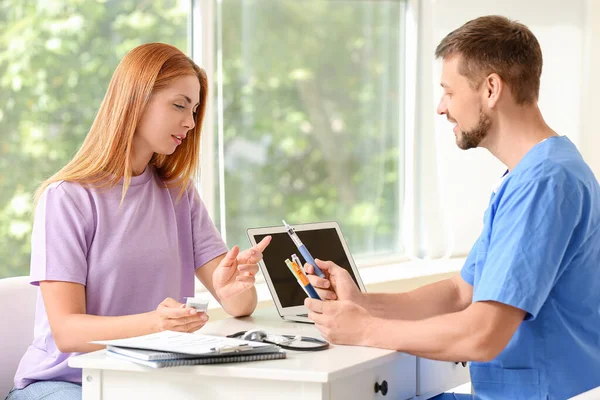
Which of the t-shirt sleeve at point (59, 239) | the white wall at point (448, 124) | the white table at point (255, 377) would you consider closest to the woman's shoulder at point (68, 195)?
the t-shirt sleeve at point (59, 239)

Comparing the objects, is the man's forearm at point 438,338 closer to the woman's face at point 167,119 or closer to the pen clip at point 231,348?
the pen clip at point 231,348

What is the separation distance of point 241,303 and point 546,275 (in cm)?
84

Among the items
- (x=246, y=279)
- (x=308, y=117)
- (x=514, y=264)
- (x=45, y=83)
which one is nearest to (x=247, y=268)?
(x=246, y=279)

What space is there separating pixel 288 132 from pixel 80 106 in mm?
1041

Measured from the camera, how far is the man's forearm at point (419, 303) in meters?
1.95

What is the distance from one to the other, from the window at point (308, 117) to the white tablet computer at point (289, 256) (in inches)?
42.9

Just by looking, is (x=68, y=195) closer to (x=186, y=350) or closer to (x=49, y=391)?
(x=49, y=391)

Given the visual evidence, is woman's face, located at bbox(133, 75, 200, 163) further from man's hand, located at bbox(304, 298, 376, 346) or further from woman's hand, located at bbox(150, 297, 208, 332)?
man's hand, located at bbox(304, 298, 376, 346)

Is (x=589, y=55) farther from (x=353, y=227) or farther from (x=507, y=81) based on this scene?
(x=507, y=81)

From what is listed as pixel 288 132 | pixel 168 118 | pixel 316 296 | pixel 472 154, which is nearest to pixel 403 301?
pixel 316 296

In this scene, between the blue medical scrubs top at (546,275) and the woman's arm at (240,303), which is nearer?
the blue medical scrubs top at (546,275)

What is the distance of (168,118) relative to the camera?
81.8 inches

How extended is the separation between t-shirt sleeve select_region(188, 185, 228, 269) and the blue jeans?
519mm

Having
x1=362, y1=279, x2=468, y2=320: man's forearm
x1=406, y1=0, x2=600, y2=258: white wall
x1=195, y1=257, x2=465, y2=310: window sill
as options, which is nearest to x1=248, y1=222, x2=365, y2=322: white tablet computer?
x1=362, y1=279, x2=468, y2=320: man's forearm
